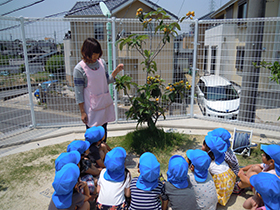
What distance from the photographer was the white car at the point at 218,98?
5500mm

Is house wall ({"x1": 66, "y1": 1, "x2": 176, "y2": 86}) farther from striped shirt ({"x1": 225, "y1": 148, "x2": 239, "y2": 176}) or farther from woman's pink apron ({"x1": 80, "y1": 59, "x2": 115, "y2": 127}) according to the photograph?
striped shirt ({"x1": 225, "y1": 148, "x2": 239, "y2": 176})

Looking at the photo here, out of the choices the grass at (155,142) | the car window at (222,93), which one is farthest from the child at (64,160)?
the car window at (222,93)

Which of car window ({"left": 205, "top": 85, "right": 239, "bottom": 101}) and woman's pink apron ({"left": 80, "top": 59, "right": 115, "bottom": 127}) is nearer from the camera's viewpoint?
woman's pink apron ({"left": 80, "top": 59, "right": 115, "bottom": 127})

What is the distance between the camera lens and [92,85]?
279 centimetres

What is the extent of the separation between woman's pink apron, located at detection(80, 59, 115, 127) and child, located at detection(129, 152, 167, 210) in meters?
1.22

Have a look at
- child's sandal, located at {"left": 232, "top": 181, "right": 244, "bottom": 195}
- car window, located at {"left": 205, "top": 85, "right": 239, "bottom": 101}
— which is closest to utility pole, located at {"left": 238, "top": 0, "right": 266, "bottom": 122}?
car window, located at {"left": 205, "top": 85, "right": 239, "bottom": 101}

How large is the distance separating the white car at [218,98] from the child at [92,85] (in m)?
3.29

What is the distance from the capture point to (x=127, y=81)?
10.9 feet

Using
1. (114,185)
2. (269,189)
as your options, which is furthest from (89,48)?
(269,189)

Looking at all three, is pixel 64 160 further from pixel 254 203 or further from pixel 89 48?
pixel 254 203

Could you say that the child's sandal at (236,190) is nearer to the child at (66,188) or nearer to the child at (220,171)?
the child at (220,171)

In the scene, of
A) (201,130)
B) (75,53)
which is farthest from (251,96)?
(75,53)

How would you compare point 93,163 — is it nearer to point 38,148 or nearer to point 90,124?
point 90,124

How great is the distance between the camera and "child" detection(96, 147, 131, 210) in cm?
195
